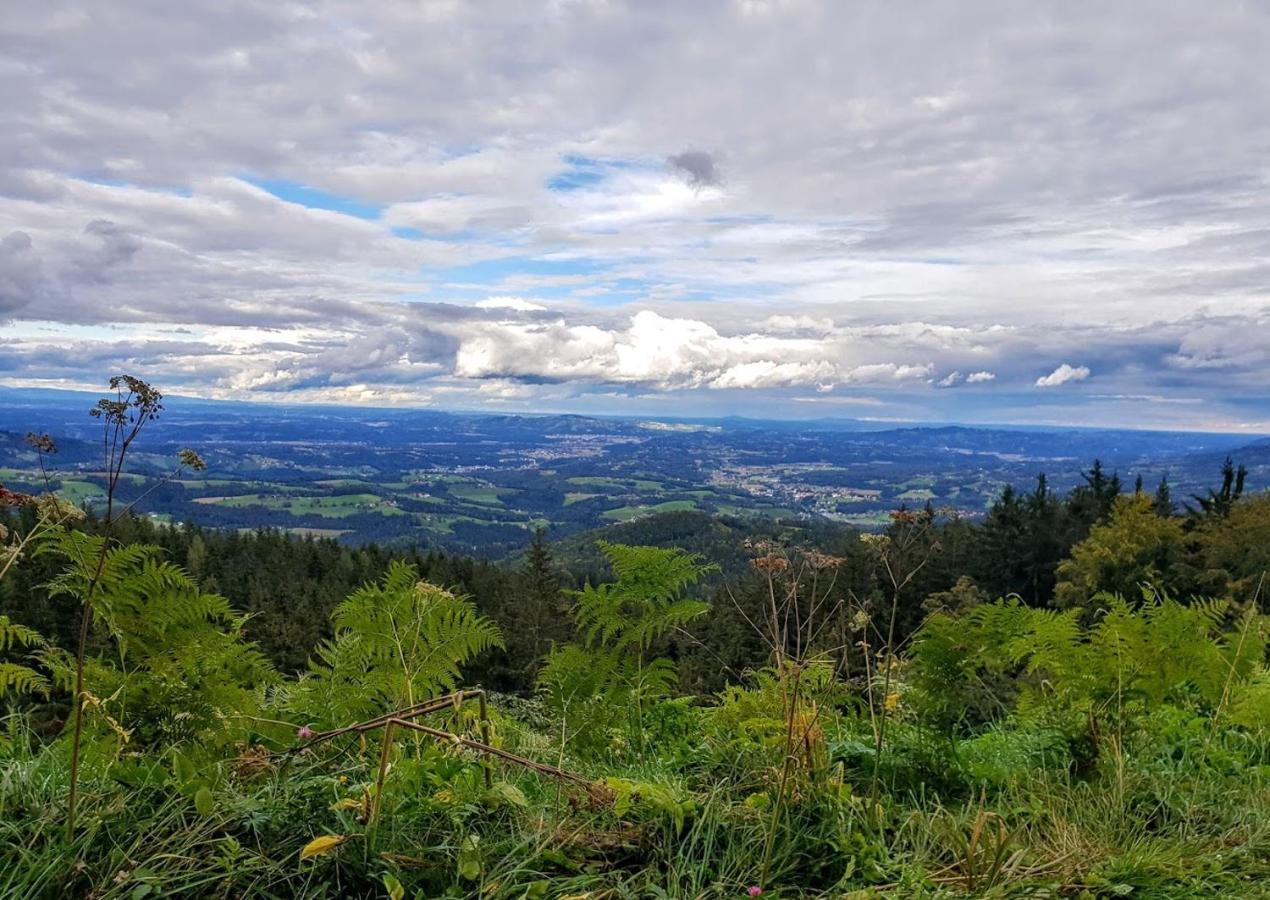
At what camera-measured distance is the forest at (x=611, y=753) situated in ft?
7.44

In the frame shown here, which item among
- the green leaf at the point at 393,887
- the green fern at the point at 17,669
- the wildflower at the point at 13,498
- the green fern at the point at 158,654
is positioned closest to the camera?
the green leaf at the point at 393,887

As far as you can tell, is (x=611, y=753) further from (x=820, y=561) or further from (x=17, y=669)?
(x=17, y=669)

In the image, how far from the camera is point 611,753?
3.78m

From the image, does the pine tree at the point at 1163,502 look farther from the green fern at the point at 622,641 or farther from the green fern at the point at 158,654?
the green fern at the point at 158,654

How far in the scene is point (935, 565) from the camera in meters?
41.0

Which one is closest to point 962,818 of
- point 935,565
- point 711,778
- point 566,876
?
point 711,778

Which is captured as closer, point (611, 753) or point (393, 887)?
point (393, 887)

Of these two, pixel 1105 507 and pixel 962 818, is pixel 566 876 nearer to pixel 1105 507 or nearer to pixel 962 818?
pixel 962 818

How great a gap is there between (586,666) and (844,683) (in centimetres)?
141

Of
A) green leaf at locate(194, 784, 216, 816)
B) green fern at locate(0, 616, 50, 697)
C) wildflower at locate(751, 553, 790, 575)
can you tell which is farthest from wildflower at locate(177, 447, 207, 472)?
wildflower at locate(751, 553, 790, 575)

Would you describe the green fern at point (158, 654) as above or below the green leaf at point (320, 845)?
above

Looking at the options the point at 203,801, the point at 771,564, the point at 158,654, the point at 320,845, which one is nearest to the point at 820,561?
the point at 771,564

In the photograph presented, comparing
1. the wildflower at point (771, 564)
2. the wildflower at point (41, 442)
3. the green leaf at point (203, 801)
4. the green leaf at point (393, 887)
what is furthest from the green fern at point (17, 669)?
the wildflower at point (771, 564)

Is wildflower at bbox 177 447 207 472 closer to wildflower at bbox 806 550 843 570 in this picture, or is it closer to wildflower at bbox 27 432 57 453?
wildflower at bbox 27 432 57 453
